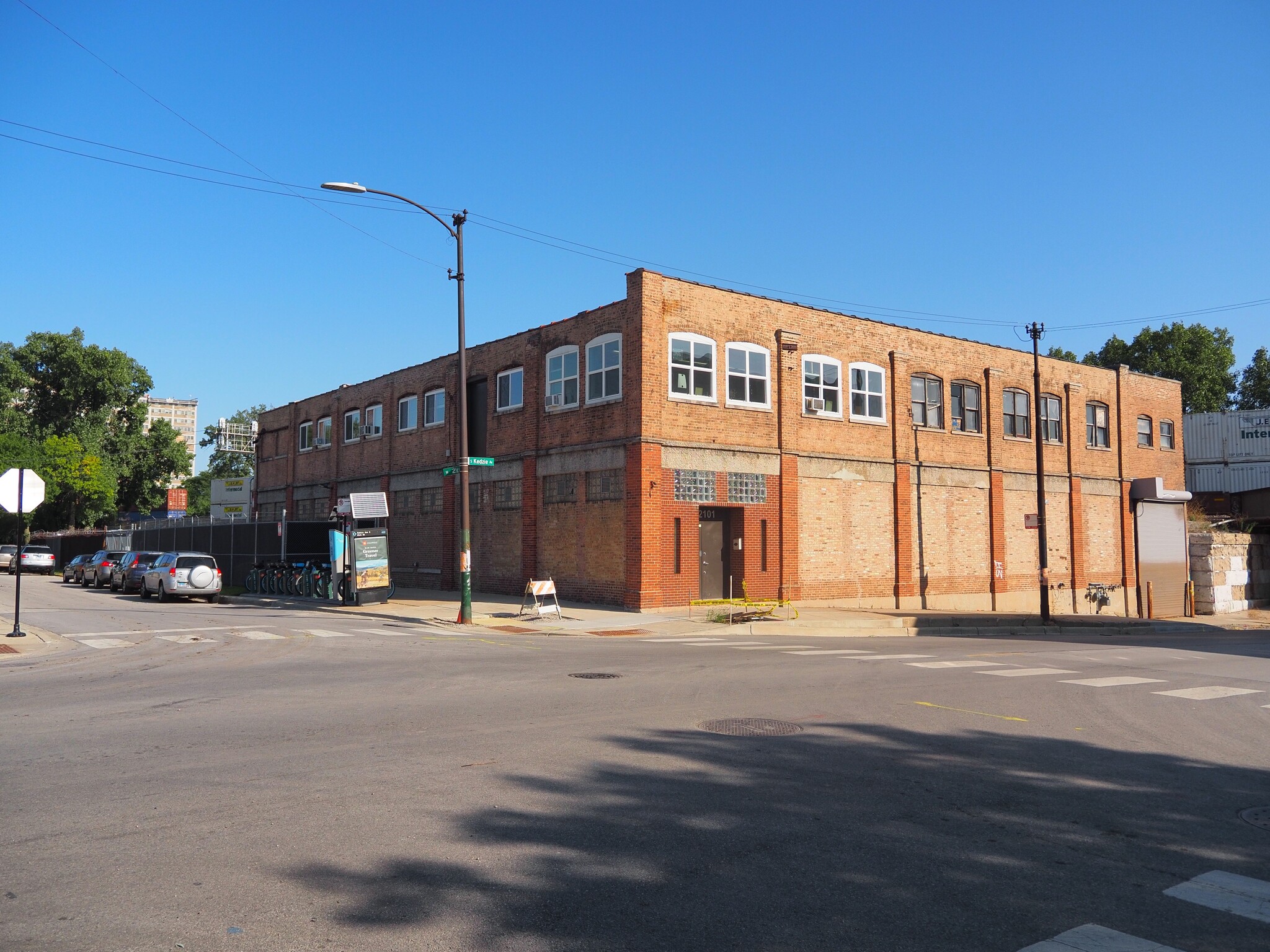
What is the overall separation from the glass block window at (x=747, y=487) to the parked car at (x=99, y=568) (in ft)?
82.1

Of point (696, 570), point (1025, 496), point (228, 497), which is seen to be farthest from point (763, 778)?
point (228, 497)

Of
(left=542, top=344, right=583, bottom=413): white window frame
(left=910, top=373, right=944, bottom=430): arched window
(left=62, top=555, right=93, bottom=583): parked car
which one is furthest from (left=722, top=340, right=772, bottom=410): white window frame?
(left=62, top=555, right=93, bottom=583): parked car

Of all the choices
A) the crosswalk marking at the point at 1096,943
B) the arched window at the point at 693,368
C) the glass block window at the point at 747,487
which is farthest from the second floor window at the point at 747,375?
the crosswalk marking at the point at 1096,943

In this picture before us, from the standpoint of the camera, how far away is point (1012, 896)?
4.87 metres

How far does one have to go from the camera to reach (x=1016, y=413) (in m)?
36.2

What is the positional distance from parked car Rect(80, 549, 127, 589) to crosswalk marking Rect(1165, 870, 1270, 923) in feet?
131

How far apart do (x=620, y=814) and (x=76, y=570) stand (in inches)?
1772

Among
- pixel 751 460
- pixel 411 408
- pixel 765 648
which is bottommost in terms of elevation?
pixel 765 648

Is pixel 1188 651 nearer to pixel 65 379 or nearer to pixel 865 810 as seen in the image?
pixel 865 810

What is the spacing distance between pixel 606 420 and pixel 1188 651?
48.8 ft

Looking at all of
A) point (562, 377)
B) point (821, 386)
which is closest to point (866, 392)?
point (821, 386)

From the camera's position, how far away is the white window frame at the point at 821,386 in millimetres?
29297

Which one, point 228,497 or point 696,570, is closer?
point 696,570

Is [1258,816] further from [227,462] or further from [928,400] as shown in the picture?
[227,462]
